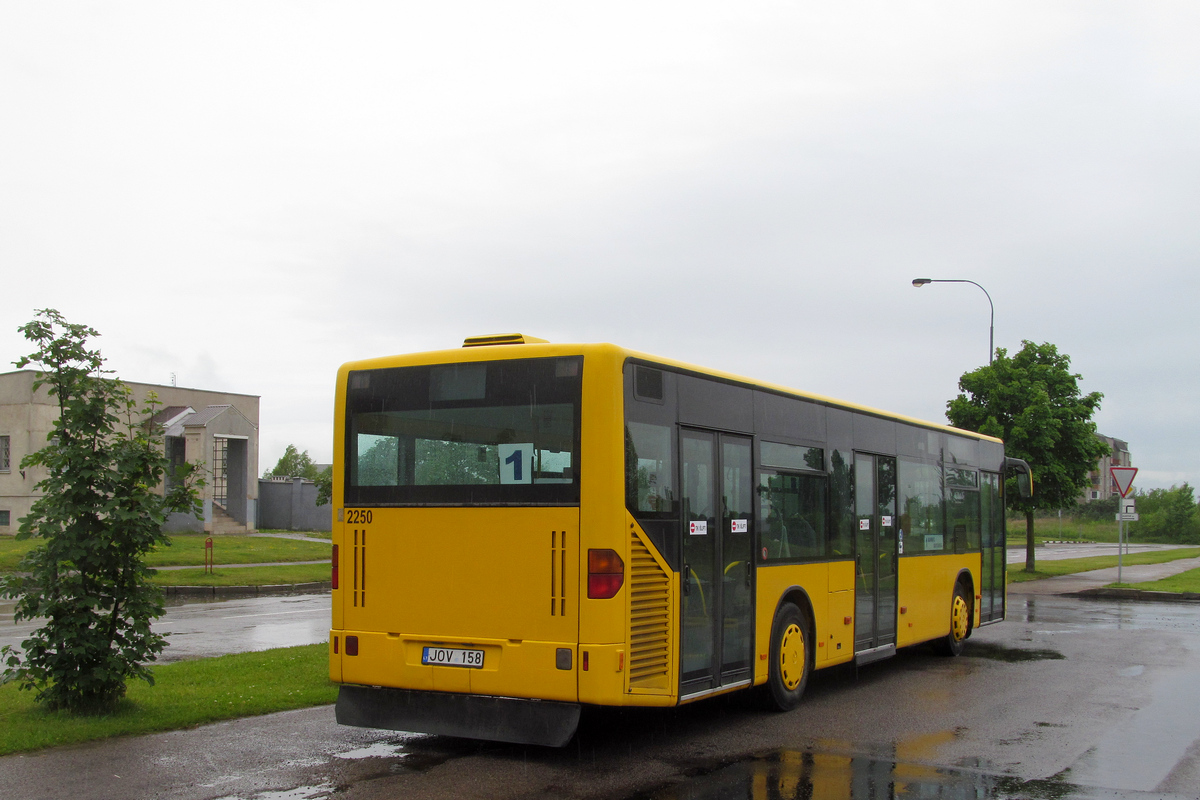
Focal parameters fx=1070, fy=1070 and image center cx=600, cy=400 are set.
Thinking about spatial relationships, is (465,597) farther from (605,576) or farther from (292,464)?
(292,464)

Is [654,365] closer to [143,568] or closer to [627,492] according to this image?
[627,492]

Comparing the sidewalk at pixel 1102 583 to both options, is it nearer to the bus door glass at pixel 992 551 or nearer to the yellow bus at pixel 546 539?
the bus door glass at pixel 992 551

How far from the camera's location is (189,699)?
9852 millimetres

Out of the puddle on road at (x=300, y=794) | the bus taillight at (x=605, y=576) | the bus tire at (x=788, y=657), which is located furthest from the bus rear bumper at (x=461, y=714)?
the bus tire at (x=788, y=657)

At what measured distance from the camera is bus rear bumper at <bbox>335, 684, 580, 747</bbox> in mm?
7398

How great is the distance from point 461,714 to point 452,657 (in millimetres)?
407

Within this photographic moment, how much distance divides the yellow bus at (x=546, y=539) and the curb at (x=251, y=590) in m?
18.4

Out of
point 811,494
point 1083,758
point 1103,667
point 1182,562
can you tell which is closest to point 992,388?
point 1182,562

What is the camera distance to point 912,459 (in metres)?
13.5

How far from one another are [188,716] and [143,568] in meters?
1.32

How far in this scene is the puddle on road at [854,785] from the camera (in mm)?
6941

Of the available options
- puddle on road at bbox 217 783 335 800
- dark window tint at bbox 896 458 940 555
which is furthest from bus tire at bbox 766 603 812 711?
puddle on road at bbox 217 783 335 800

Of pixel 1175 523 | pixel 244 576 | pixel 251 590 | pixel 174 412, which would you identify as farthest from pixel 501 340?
pixel 1175 523

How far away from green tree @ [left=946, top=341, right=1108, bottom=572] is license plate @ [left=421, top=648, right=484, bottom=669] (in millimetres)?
27014
